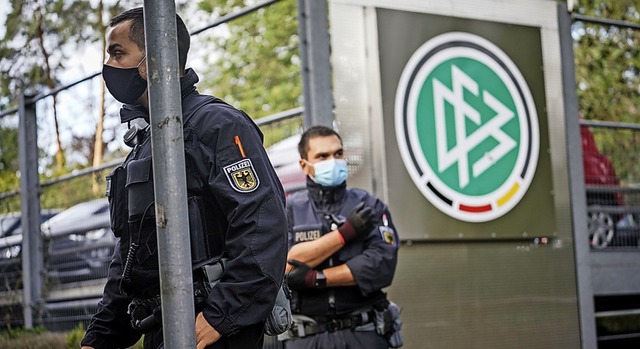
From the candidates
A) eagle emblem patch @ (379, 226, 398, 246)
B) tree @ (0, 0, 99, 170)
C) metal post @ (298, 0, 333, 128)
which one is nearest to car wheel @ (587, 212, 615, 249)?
metal post @ (298, 0, 333, 128)

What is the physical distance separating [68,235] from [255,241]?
21.1 ft

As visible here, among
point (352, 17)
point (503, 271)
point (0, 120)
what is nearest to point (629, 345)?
point (503, 271)

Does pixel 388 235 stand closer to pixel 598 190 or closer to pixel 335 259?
pixel 335 259

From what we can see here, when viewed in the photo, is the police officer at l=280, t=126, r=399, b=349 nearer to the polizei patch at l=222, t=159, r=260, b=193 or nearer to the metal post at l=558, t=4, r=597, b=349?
the polizei patch at l=222, t=159, r=260, b=193

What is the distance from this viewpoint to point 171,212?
2734 millimetres

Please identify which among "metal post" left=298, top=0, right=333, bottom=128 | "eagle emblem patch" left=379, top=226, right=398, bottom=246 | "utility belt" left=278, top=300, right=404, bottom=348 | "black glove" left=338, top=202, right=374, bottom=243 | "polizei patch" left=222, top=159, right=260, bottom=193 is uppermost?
"metal post" left=298, top=0, right=333, bottom=128

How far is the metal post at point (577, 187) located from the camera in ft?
27.9

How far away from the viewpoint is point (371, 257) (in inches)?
222

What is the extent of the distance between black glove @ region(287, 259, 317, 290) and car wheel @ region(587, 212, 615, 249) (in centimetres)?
402

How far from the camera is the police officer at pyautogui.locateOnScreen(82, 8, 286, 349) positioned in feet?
10.8

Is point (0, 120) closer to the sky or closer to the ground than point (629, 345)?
closer to the sky

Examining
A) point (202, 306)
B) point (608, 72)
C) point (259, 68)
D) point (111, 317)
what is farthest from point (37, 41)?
point (202, 306)

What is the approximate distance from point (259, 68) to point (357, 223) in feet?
55.3

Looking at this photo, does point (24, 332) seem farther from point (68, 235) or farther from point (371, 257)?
point (371, 257)
